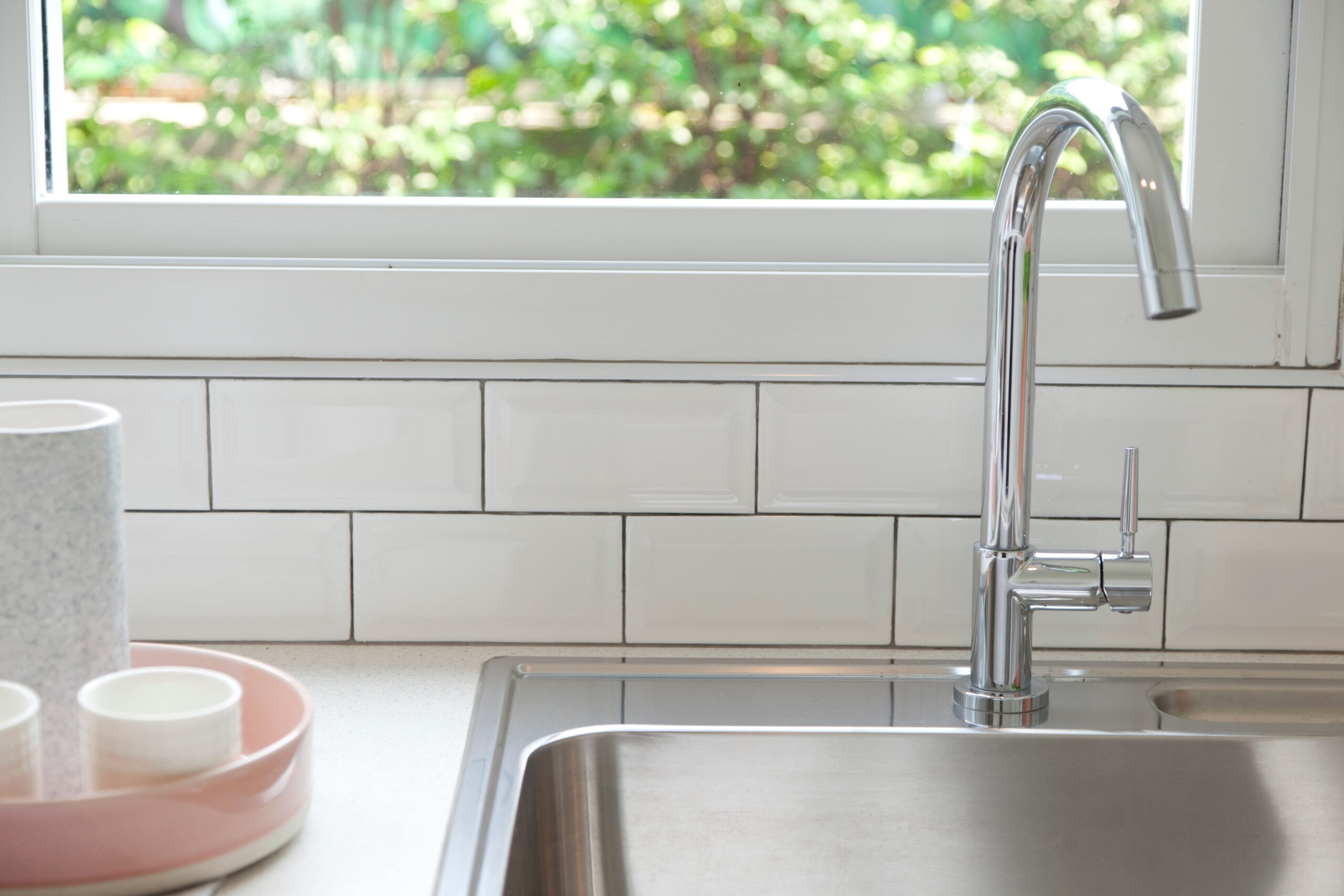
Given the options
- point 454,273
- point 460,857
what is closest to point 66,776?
point 460,857

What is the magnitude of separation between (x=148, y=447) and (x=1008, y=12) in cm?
79

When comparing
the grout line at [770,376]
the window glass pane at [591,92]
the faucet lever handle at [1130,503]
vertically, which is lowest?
the faucet lever handle at [1130,503]

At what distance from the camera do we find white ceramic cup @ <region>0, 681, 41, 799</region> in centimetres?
56

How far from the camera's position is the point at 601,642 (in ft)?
3.19

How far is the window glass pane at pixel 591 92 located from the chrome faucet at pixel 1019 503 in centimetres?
24

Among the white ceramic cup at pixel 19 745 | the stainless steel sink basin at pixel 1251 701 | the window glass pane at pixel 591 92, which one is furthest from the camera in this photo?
the window glass pane at pixel 591 92

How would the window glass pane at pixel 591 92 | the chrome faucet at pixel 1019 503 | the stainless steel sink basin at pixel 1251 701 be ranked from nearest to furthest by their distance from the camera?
the chrome faucet at pixel 1019 503 → the stainless steel sink basin at pixel 1251 701 → the window glass pane at pixel 591 92

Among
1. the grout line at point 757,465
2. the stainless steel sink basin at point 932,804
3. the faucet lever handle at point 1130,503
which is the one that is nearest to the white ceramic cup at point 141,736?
the stainless steel sink basin at point 932,804

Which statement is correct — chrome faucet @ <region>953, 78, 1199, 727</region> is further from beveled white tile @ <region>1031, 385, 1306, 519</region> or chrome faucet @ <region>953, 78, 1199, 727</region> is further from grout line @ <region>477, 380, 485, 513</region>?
grout line @ <region>477, 380, 485, 513</region>

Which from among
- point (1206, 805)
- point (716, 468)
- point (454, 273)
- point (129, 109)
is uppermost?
point (129, 109)

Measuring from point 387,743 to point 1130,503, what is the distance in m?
0.53

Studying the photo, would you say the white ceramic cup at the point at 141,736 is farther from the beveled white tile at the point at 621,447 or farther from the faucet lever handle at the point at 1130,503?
the faucet lever handle at the point at 1130,503

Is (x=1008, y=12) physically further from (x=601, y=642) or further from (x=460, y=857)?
(x=460, y=857)

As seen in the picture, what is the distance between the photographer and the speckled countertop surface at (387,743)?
63 cm
